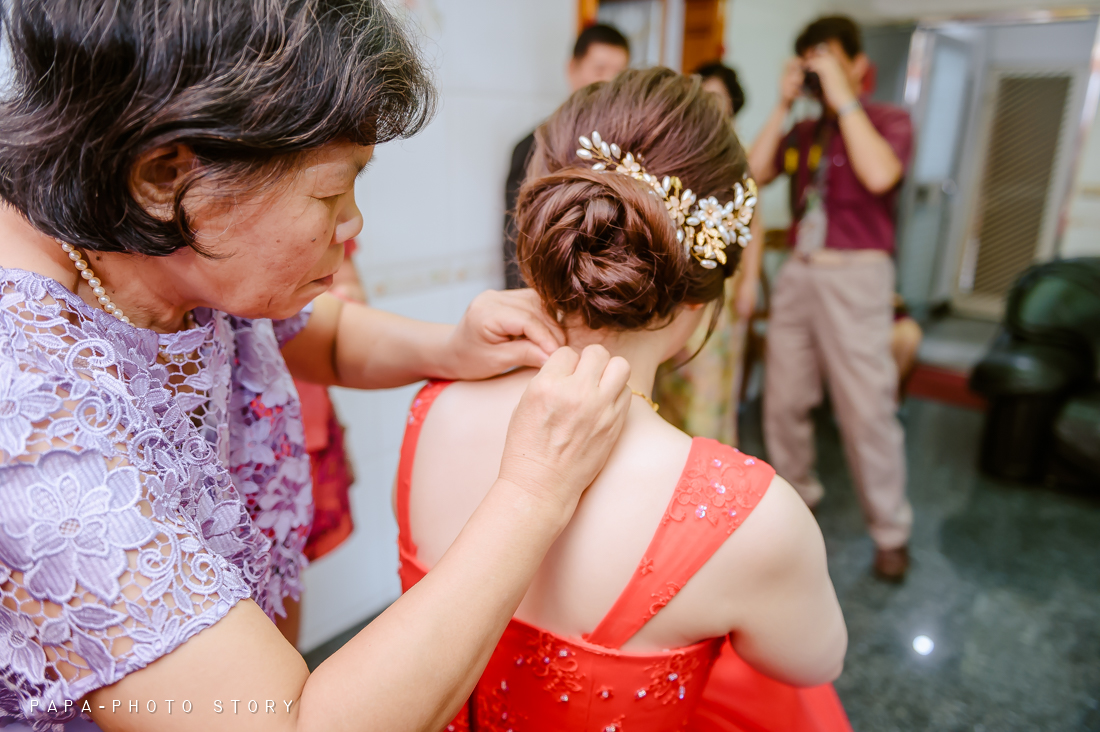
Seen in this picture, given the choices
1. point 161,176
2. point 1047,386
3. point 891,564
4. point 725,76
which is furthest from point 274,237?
point 1047,386

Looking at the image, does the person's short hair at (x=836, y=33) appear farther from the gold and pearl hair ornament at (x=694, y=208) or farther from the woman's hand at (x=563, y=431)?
the woman's hand at (x=563, y=431)

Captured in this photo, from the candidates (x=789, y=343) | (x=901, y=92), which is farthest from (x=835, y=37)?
(x=901, y=92)

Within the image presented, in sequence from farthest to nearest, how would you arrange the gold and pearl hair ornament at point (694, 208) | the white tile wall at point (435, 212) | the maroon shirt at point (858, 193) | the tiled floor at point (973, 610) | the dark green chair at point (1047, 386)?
the dark green chair at point (1047, 386), the maroon shirt at point (858, 193), the white tile wall at point (435, 212), the tiled floor at point (973, 610), the gold and pearl hair ornament at point (694, 208)

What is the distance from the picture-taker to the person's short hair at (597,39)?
2.19 metres

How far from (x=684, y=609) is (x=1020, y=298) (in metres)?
3.28

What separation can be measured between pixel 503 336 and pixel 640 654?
17.3 inches

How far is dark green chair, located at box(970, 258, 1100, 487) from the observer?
288 centimetres

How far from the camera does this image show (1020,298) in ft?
10.6

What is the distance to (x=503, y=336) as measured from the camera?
91 centimetres

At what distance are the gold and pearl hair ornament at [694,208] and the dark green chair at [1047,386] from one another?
2.68m

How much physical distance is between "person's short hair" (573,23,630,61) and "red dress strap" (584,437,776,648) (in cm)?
181

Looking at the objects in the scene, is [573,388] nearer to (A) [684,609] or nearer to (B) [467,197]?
(A) [684,609]

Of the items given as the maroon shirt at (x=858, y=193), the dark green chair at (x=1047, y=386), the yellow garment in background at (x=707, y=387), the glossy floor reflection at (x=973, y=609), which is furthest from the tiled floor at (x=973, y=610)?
the maroon shirt at (x=858, y=193)

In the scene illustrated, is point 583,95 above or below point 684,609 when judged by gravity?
above
